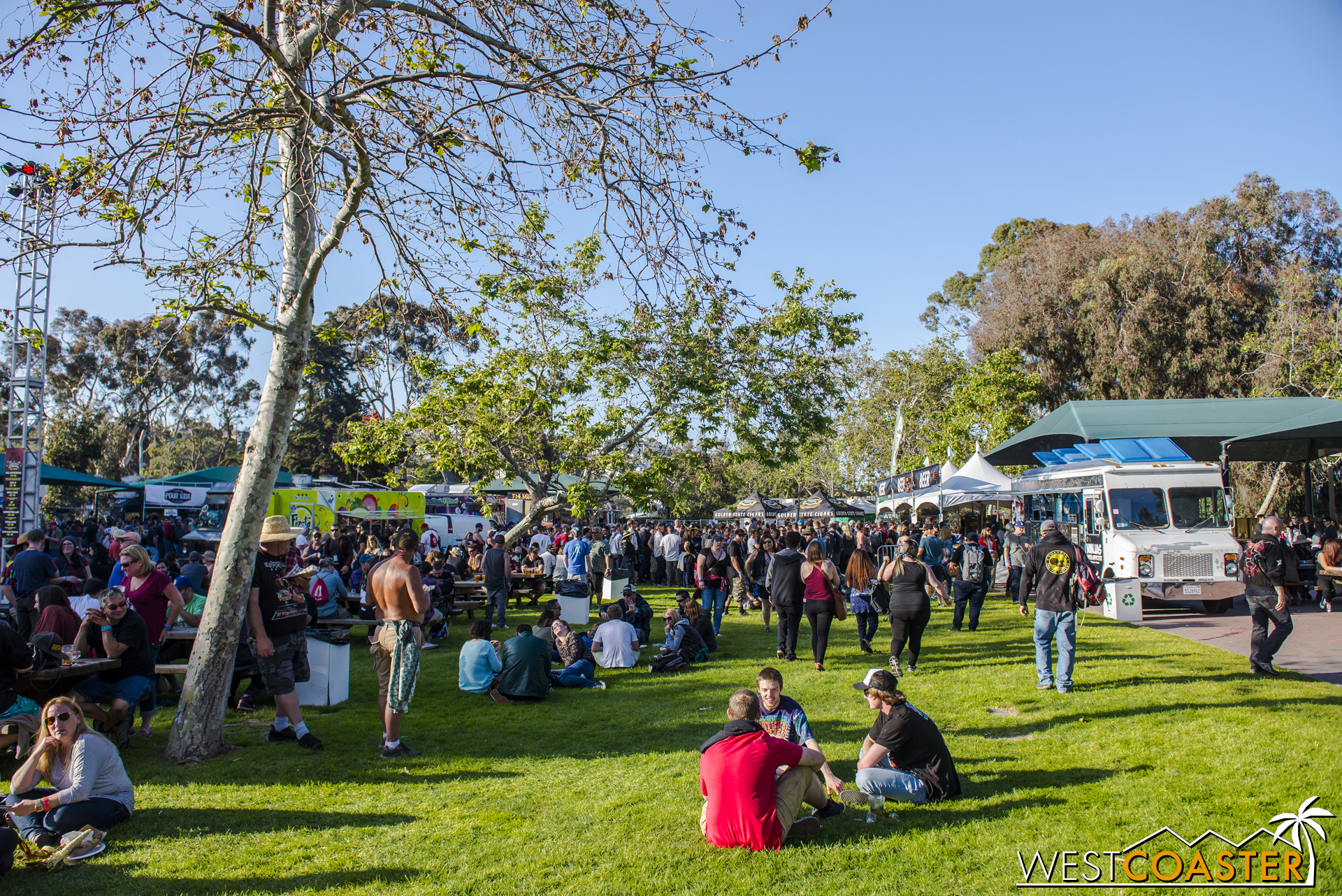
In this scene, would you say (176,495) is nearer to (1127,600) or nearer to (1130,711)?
(1127,600)

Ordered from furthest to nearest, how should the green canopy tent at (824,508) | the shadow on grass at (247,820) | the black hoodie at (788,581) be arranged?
the green canopy tent at (824,508) → the black hoodie at (788,581) → the shadow on grass at (247,820)

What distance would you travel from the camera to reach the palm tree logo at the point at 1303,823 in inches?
165

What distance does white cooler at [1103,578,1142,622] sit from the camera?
1235cm

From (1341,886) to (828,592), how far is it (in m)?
5.45

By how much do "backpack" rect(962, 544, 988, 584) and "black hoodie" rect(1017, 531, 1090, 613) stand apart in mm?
3744

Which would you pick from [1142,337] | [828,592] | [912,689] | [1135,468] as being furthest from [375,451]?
[1142,337]

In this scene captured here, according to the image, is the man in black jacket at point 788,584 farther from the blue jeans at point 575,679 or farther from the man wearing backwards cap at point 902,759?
the man wearing backwards cap at point 902,759

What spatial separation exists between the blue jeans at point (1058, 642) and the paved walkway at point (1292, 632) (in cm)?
264

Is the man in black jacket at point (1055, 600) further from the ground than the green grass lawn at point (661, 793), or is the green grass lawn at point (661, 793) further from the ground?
the man in black jacket at point (1055, 600)

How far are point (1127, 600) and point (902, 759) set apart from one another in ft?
30.5

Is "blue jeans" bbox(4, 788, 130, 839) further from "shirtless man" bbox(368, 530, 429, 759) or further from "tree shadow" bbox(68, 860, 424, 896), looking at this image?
"shirtless man" bbox(368, 530, 429, 759)

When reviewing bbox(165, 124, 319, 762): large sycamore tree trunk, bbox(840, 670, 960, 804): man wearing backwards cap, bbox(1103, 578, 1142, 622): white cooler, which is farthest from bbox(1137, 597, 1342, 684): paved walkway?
bbox(165, 124, 319, 762): large sycamore tree trunk

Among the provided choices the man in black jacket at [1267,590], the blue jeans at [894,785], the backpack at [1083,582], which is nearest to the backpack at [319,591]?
the blue jeans at [894,785]

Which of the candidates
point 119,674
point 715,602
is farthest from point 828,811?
point 715,602
